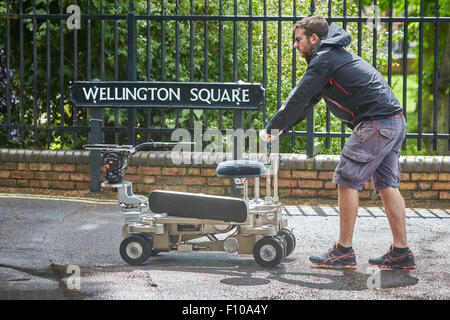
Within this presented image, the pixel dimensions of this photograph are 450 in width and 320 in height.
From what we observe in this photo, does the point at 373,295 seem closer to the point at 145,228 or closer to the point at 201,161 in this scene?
the point at 145,228

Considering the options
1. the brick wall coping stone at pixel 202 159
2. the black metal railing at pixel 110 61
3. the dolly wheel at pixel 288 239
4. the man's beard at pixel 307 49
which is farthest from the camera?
the black metal railing at pixel 110 61

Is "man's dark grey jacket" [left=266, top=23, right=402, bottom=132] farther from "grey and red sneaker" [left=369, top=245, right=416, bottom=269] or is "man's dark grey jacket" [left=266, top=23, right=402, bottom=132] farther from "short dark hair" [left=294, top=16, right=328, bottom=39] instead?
"grey and red sneaker" [left=369, top=245, right=416, bottom=269]

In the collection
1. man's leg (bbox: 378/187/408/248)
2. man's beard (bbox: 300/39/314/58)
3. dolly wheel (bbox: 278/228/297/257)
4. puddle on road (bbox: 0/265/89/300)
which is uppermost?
man's beard (bbox: 300/39/314/58)

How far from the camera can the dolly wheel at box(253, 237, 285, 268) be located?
17.2 ft

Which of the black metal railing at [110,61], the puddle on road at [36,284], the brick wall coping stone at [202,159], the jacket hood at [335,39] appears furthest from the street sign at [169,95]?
the puddle on road at [36,284]

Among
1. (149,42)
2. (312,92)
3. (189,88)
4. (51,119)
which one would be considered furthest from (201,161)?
(312,92)

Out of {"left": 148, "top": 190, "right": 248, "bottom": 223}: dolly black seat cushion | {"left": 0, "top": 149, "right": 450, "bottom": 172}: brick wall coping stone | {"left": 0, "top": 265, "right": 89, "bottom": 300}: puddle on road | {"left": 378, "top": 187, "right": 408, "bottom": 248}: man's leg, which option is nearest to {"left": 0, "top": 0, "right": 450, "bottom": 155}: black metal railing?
{"left": 0, "top": 149, "right": 450, "bottom": 172}: brick wall coping stone

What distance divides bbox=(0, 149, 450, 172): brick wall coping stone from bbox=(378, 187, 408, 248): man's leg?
245cm

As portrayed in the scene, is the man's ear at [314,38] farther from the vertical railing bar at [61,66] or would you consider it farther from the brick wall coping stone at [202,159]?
the vertical railing bar at [61,66]

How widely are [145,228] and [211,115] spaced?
3.98 m

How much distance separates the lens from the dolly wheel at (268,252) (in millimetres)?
5246

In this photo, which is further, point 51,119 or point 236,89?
point 51,119

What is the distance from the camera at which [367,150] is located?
17.1 feet

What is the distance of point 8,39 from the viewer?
8445 mm
